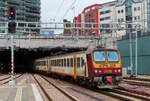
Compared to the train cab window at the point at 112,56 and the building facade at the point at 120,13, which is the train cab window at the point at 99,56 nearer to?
the train cab window at the point at 112,56

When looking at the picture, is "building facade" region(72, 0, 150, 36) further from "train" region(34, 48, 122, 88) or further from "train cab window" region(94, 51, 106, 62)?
"train cab window" region(94, 51, 106, 62)

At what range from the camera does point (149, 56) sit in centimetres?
2859

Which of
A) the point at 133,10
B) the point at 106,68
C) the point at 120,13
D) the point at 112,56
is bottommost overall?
the point at 106,68

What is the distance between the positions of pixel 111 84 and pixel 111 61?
1541mm

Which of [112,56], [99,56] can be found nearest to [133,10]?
[112,56]

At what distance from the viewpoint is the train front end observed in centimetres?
1452

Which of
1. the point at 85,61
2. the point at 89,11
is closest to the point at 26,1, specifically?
the point at 89,11

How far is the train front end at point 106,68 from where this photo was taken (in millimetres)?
14516

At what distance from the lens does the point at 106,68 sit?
1486cm

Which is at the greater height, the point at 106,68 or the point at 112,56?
the point at 112,56

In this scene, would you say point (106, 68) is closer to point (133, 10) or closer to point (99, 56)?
point (99, 56)

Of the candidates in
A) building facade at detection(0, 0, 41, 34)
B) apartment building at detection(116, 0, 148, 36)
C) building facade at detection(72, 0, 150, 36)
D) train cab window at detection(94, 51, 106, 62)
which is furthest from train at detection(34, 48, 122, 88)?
building facade at detection(0, 0, 41, 34)

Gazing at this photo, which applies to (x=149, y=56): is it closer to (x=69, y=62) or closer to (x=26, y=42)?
(x=69, y=62)

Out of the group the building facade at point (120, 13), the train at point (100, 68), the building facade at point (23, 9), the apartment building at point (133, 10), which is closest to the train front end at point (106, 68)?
the train at point (100, 68)
